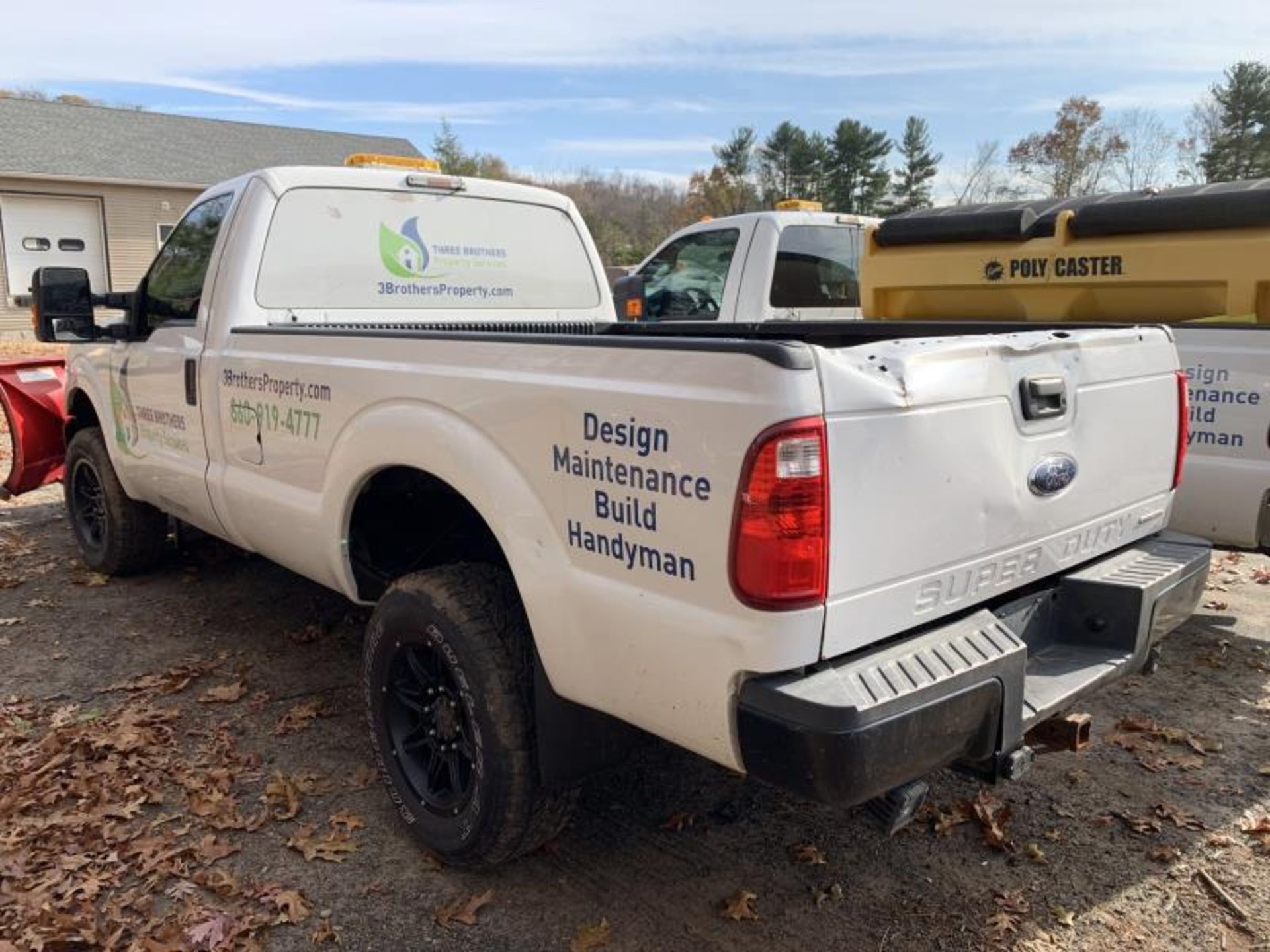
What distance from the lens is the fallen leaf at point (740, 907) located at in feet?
9.43

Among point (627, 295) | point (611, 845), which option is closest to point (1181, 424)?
point (611, 845)

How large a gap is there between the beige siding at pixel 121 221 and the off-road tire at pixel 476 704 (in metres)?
22.9

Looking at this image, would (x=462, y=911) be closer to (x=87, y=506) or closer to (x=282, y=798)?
(x=282, y=798)

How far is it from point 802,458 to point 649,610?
514 millimetres

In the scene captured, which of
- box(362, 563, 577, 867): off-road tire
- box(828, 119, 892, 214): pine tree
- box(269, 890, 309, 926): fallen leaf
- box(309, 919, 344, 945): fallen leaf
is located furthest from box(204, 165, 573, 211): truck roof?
box(828, 119, 892, 214): pine tree

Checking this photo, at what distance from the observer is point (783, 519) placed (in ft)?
6.91

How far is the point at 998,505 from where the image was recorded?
2.54 m

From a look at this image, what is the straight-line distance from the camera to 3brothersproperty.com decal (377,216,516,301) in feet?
15.7

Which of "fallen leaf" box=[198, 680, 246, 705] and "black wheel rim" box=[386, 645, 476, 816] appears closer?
"black wheel rim" box=[386, 645, 476, 816]

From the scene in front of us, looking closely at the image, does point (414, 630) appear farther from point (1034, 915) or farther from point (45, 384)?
point (45, 384)

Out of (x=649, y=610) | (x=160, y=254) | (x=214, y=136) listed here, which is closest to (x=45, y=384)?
(x=160, y=254)

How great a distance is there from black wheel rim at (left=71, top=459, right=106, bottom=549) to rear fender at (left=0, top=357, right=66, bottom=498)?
85 cm

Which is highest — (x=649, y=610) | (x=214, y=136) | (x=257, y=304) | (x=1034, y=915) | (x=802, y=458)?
(x=214, y=136)

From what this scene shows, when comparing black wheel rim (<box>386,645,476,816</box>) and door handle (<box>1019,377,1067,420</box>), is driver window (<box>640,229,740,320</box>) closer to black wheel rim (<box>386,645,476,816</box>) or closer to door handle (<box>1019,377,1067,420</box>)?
black wheel rim (<box>386,645,476,816</box>)
